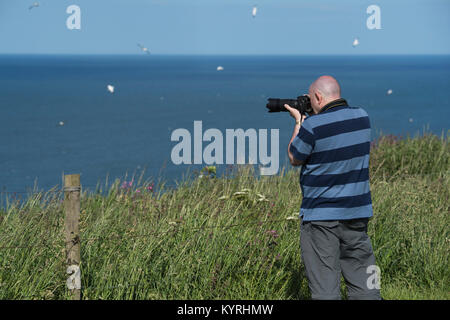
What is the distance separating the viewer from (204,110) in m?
56.1

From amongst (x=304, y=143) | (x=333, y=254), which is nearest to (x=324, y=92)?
(x=304, y=143)

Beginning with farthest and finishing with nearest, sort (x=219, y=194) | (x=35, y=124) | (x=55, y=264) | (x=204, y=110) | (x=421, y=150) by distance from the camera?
(x=204, y=110) → (x=35, y=124) → (x=421, y=150) → (x=219, y=194) → (x=55, y=264)

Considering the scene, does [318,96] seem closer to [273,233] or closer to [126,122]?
[273,233]

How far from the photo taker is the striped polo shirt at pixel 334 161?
13.4ft

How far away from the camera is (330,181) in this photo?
13.6 feet

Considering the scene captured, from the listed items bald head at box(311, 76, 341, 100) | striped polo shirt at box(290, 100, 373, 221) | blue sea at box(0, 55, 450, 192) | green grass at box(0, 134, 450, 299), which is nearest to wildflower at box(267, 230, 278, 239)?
green grass at box(0, 134, 450, 299)

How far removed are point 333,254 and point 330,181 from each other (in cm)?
53

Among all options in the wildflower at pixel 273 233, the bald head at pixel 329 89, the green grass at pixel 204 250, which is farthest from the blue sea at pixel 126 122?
the bald head at pixel 329 89

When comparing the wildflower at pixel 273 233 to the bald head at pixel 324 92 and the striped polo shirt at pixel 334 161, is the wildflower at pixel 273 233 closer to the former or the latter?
the striped polo shirt at pixel 334 161

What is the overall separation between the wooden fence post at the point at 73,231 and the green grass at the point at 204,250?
0.38 feet

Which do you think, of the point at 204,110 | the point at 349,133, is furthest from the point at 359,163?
the point at 204,110

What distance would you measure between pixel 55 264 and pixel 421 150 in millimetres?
8536

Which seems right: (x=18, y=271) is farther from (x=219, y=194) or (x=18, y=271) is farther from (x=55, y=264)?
Answer: (x=219, y=194)
